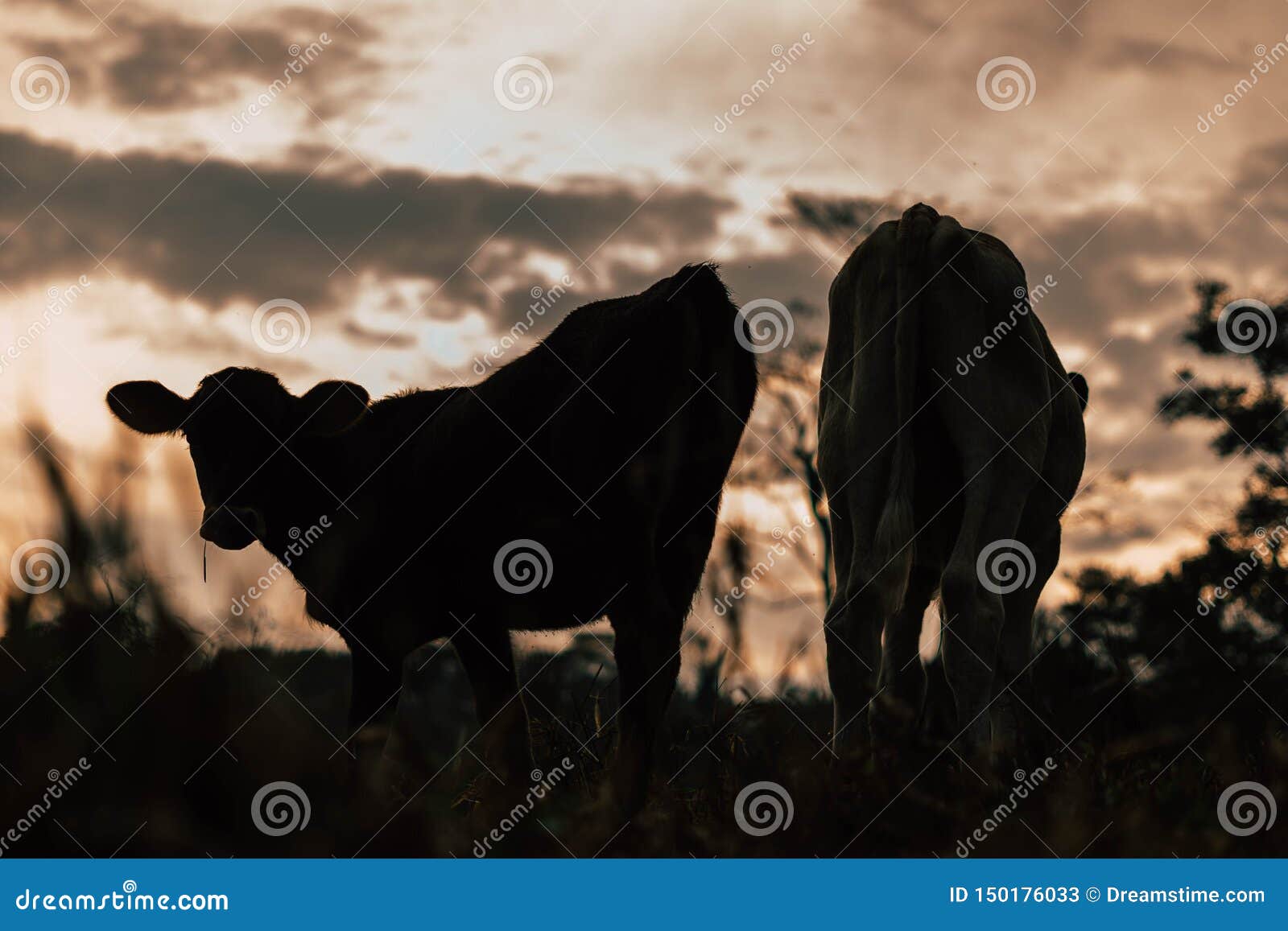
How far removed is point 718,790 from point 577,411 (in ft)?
6.79

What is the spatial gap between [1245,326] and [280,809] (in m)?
16.4

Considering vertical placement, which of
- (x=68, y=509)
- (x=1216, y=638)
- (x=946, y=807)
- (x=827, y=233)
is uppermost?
(x=827, y=233)

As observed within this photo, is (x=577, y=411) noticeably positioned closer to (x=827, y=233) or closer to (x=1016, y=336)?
(x=1016, y=336)

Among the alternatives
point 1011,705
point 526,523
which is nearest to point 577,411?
point 526,523

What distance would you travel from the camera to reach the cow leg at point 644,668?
5.76 metres

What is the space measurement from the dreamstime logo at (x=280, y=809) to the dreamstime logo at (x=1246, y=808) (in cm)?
262

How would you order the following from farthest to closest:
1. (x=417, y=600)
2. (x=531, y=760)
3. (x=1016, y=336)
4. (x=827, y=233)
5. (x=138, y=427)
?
(x=827, y=233) → (x=138, y=427) → (x=417, y=600) → (x=1016, y=336) → (x=531, y=760)


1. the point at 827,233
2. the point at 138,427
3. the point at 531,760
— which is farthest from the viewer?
the point at 827,233

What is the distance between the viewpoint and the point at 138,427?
8.06m

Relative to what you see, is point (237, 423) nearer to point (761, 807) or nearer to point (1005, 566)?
point (1005, 566)
